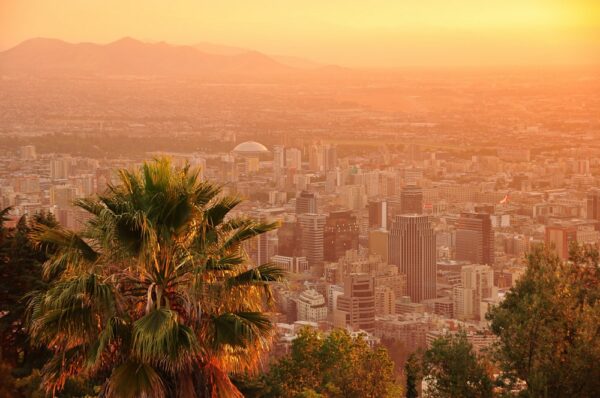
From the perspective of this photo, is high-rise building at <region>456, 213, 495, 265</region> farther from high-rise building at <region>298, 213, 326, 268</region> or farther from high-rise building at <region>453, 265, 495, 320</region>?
high-rise building at <region>298, 213, 326, 268</region>

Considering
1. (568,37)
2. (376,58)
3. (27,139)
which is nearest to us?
(568,37)

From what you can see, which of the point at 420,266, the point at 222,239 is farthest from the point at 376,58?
the point at 222,239

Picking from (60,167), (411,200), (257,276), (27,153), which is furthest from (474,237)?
(257,276)

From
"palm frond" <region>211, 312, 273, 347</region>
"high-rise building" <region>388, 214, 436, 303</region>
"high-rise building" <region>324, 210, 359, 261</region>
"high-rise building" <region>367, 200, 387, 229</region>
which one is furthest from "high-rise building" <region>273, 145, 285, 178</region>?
"palm frond" <region>211, 312, 273, 347</region>

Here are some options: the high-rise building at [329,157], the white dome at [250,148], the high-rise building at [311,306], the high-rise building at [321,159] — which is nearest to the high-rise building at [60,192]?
the high-rise building at [311,306]

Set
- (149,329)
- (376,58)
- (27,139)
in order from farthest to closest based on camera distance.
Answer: (376,58)
(27,139)
(149,329)

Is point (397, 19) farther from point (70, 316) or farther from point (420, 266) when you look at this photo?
point (70, 316)

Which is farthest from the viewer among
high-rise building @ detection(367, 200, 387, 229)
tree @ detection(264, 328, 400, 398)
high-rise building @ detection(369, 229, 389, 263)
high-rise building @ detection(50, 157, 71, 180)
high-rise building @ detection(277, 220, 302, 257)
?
high-rise building @ detection(367, 200, 387, 229)
